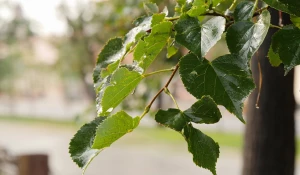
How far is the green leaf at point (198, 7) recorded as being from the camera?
39cm

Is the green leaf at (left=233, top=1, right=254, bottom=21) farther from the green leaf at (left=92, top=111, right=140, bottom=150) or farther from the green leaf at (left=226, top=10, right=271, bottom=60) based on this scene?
the green leaf at (left=92, top=111, right=140, bottom=150)

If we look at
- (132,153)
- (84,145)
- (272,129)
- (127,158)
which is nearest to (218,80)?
(84,145)

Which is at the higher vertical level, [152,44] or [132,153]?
[152,44]

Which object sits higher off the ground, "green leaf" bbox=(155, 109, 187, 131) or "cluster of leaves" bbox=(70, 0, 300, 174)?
"cluster of leaves" bbox=(70, 0, 300, 174)

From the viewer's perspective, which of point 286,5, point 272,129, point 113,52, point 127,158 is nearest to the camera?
point 286,5

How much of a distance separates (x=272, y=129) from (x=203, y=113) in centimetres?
92

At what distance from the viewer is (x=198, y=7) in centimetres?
39

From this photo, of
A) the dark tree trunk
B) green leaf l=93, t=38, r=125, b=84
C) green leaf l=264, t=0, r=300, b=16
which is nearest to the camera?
green leaf l=264, t=0, r=300, b=16

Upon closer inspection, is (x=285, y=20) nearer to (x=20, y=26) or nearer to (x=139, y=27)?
(x=139, y=27)

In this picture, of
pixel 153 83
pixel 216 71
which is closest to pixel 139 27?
pixel 216 71

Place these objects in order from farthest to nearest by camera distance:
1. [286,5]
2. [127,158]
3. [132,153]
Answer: [132,153]
[127,158]
[286,5]

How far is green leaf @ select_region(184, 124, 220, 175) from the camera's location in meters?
0.38

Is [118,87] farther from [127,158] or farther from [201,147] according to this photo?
[127,158]

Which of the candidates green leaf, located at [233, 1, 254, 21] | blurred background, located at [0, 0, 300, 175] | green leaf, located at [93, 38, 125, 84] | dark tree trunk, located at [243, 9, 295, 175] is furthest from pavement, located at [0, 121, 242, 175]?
green leaf, located at [233, 1, 254, 21]
